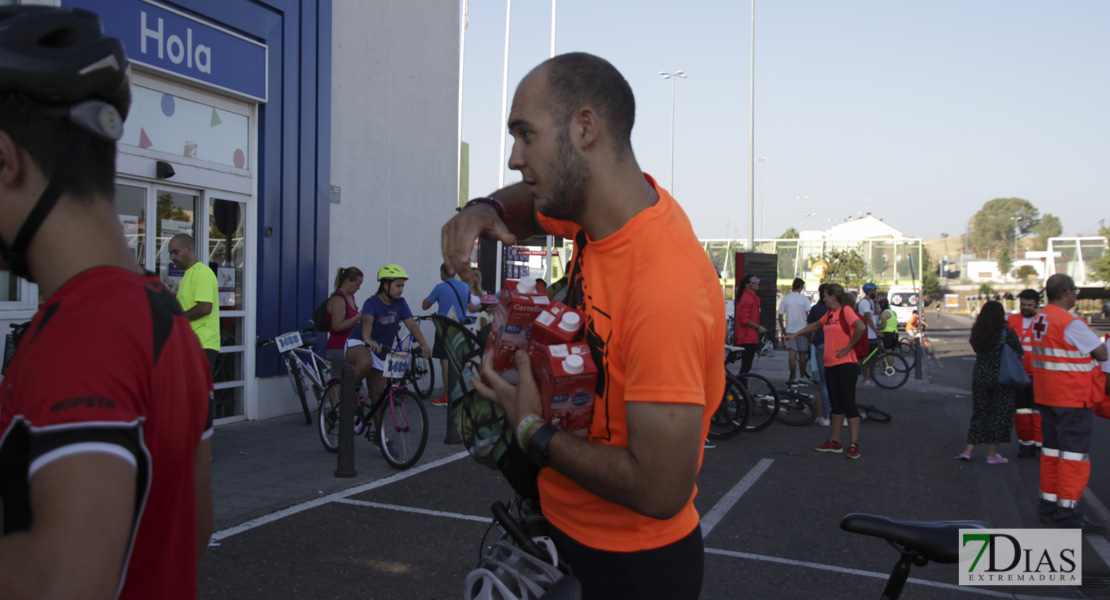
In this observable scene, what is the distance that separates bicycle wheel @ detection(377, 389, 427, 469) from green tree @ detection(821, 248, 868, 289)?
40497mm

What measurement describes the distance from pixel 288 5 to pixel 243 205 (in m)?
2.82

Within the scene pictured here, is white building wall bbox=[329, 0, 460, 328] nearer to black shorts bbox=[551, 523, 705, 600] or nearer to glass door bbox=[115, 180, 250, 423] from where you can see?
glass door bbox=[115, 180, 250, 423]

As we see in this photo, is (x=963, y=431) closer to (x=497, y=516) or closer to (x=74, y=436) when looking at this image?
(x=497, y=516)

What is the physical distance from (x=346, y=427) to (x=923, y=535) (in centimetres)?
596

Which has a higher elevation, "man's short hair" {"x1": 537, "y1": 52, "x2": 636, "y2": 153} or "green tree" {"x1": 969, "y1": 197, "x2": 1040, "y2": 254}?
"green tree" {"x1": 969, "y1": 197, "x2": 1040, "y2": 254}

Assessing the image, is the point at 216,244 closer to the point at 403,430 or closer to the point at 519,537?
the point at 403,430

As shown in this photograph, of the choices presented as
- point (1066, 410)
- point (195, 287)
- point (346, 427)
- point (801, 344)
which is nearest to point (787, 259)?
point (801, 344)

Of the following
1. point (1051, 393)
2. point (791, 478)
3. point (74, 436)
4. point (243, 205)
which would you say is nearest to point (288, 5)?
point (243, 205)

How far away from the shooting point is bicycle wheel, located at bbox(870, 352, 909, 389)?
55.8ft

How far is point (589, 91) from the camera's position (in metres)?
1.76

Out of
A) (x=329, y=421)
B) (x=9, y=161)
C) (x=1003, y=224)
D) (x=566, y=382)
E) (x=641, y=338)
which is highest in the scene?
(x=1003, y=224)

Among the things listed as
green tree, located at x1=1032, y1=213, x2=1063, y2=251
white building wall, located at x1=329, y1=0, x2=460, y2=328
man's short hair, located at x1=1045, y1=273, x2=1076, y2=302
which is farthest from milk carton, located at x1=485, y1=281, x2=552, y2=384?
green tree, located at x1=1032, y1=213, x2=1063, y2=251

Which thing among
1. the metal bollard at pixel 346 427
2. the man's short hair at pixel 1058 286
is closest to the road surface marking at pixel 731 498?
the man's short hair at pixel 1058 286

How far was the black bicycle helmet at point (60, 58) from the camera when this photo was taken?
3.89 ft
